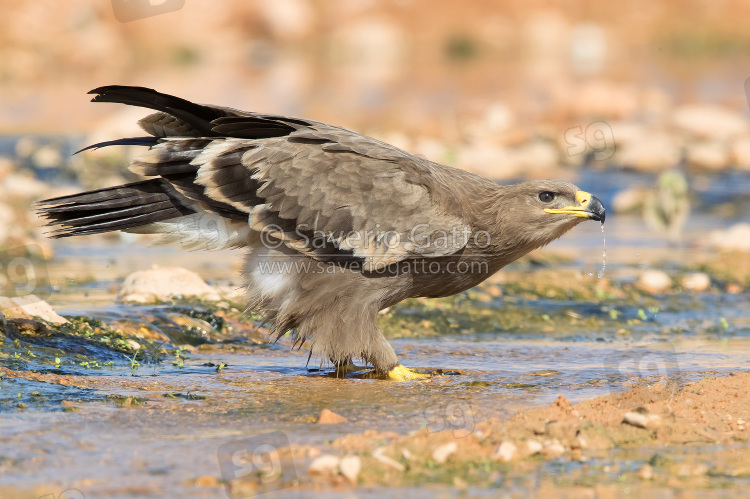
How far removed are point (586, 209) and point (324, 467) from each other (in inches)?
111

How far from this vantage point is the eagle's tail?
20.1 feet

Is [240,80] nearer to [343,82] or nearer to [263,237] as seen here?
[343,82]

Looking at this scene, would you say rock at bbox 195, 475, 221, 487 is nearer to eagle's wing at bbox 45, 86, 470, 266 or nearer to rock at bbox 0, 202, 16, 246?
eagle's wing at bbox 45, 86, 470, 266

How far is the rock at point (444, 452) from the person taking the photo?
4227mm

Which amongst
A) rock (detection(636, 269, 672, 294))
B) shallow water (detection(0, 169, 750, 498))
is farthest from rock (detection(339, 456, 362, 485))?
rock (detection(636, 269, 672, 294))

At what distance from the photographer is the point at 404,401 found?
5301 mm

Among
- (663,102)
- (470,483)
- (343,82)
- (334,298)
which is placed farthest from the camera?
(343,82)

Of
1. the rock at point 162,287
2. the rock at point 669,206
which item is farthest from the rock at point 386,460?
the rock at point 669,206

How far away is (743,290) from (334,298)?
4.48m

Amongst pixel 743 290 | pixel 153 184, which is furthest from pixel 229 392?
pixel 743 290

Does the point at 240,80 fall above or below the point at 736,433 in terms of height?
above

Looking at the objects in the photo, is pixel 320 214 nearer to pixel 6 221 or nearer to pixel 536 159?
Answer: pixel 6 221

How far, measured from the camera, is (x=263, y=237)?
6.08 m

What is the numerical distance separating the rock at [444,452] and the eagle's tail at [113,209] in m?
2.60
